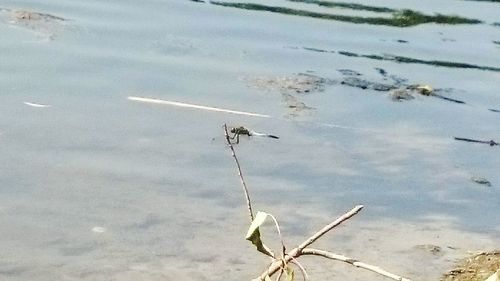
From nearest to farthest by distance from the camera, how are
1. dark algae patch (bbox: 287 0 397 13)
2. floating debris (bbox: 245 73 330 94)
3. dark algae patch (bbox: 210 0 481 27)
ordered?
floating debris (bbox: 245 73 330 94)
dark algae patch (bbox: 210 0 481 27)
dark algae patch (bbox: 287 0 397 13)

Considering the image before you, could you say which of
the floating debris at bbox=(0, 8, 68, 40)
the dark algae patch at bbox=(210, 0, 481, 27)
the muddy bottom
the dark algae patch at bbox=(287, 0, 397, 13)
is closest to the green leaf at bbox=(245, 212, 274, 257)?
the muddy bottom

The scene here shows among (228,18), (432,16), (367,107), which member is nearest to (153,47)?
(228,18)

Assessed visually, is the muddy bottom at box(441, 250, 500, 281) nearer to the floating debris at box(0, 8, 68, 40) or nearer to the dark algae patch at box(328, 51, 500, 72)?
the dark algae patch at box(328, 51, 500, 72)

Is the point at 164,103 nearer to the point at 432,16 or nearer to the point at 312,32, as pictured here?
the point at 312,32

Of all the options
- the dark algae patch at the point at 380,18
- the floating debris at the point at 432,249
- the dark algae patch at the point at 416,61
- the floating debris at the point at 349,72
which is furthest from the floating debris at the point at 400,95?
the floating debris at the point at 432,249

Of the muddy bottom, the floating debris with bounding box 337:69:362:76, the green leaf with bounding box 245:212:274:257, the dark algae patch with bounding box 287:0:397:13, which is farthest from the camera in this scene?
the dark algae patch with bounding box 287:0:397:13

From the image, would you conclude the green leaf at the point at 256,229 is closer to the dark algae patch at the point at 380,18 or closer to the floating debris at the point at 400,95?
the floating debris at the point at 400,95

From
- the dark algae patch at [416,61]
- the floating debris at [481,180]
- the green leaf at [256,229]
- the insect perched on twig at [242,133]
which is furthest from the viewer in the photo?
the dark algae patch at [416,61]

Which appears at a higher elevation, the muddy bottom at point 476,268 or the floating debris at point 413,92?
the floating debris at point 413,92
